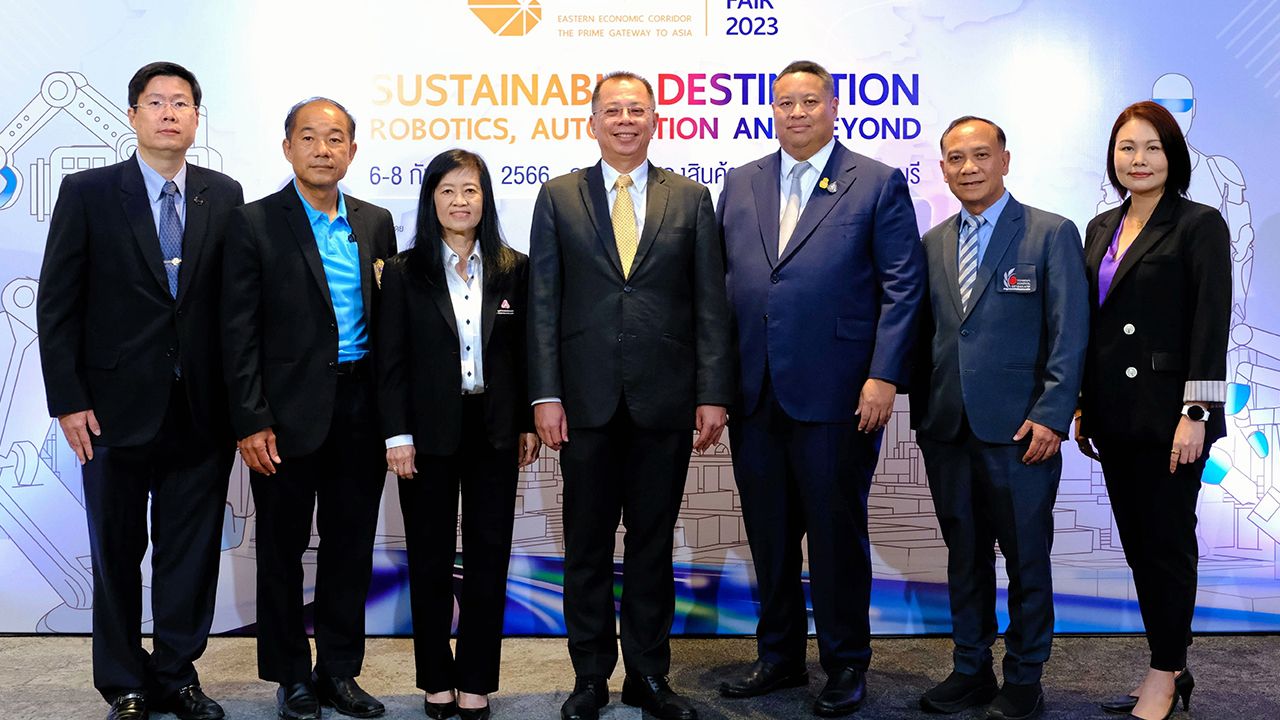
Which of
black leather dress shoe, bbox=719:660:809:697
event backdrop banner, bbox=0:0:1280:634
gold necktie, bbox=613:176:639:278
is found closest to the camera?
gold necktie, bbox=613:176:639:278

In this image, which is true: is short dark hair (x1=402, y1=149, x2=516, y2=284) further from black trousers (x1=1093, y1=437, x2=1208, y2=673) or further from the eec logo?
black trousers (x1=1093, y1=437, x2=1208, y2=673)

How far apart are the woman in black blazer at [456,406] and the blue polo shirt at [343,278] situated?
0.44ft

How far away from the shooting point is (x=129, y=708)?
3066mm

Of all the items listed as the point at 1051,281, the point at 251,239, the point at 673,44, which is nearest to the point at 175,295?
the point at 251,239

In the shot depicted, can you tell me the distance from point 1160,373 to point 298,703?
2.63m

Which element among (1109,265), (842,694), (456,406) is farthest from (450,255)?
(1109,265)

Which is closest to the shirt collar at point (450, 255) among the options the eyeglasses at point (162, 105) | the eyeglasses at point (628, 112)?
the eyeglasses at point (628, 112)

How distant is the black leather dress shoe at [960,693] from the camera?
3211 mm

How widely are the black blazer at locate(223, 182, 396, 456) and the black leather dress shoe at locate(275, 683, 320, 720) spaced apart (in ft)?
2.27

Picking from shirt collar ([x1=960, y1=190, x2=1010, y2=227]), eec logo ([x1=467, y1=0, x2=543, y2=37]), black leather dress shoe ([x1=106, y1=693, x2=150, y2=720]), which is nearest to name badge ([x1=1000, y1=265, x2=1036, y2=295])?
shirt collar ([x1=960, y1=190, x2=1010, y2=227])

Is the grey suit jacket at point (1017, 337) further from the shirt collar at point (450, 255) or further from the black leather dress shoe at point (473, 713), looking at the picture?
the black leather dress shoe at point (473, 713)

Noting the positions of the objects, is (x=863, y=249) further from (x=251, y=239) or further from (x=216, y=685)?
(x=216, y=685)

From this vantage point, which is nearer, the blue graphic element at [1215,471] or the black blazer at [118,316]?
the black blazer at [118,316]

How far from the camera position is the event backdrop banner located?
4000mm
